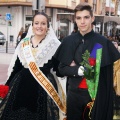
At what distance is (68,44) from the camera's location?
9.41ft

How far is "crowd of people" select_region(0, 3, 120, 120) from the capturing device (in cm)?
275

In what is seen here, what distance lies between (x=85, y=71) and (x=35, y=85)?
1.04 meters

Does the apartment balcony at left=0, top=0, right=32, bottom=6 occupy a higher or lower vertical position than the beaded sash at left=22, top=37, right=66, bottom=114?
higher

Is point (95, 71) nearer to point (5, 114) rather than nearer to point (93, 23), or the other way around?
point (93, 23)

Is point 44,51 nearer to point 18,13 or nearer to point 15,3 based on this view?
point 15,3

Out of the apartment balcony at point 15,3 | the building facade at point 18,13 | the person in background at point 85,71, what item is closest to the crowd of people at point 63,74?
the person in background at point 85,71

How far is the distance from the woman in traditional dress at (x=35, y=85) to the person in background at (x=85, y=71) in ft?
2.19

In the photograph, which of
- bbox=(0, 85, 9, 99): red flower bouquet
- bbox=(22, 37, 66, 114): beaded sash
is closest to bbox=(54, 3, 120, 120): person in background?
bbox=(22, 37, 66, 114): beaded sash

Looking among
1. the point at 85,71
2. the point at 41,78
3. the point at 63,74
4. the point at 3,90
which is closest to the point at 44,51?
the point at 41,78

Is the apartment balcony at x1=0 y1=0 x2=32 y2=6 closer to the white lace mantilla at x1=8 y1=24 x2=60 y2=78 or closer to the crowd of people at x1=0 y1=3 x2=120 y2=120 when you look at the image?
the crowd of people at x1=0 y1=3 x2=120 y2=120

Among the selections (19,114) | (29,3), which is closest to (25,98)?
(19,114)

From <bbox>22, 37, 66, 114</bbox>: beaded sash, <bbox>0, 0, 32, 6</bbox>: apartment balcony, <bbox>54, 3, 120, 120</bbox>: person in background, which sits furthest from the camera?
<bbox>0, 0, 32, 6</bbox>: apartment balcony

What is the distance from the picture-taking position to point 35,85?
3584 mm

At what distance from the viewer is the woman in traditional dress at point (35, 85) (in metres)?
3.54
